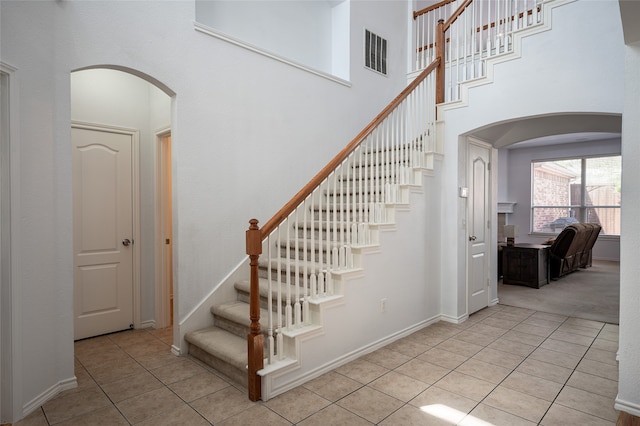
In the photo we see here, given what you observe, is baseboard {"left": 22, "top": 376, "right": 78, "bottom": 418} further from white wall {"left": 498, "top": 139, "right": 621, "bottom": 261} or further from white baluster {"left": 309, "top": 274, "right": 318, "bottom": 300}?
white wall {"left": 498, "top": 139, "right": 621, "bottom": 261}

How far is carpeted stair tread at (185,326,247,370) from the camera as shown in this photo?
112 inches

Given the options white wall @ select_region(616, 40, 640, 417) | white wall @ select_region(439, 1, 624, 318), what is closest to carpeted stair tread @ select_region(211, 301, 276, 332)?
white wall @ select_region(439, 1, 624, 318)

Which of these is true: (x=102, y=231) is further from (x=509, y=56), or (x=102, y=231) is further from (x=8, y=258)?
(x=509, y=56)

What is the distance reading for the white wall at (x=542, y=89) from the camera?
11.1 feet

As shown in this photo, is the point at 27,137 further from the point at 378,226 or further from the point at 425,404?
the point at 425,404

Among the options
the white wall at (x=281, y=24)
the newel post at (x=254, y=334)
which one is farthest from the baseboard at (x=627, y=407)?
the white wall at (x=281, y=24)

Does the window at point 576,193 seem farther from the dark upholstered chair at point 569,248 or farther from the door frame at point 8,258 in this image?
the door frame at point 8,258

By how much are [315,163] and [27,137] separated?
9.39 feet

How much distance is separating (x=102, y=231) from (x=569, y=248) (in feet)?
24.1

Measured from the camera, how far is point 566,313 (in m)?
4.73

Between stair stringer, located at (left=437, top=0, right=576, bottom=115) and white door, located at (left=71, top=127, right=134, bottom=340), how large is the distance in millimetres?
3670

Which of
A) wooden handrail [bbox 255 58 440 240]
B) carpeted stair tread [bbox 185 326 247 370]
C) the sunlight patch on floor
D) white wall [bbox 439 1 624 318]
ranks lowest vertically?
the sunlight patch on floor

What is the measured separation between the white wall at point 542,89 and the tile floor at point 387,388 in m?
1.16

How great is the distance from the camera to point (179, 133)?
3.32 meters
